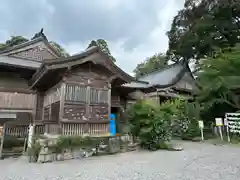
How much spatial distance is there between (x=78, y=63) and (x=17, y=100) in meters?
5.57

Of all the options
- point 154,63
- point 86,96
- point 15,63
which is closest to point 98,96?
point 86,96

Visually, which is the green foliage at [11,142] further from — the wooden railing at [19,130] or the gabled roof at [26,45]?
the gabled roof at [26,45]

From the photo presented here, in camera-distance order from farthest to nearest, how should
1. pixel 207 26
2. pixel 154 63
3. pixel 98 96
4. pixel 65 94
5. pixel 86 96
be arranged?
pixel 154 63 → pixel 207 26 → pixel 98 96 → pixel 86 96 → pixel 65 94

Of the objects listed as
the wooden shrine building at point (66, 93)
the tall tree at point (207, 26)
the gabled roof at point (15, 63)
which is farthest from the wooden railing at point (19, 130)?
the tall tree at point (207, 26)

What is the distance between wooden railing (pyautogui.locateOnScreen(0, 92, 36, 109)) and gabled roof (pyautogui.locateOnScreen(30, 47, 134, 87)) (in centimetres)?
221

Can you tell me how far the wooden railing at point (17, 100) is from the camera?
9944mm

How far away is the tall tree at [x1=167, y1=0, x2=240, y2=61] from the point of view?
1630 cm

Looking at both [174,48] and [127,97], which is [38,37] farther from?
[174,48]

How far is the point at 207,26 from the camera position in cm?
1633

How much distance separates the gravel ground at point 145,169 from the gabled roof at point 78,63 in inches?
148

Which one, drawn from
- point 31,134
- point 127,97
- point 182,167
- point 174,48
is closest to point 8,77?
point 31,134

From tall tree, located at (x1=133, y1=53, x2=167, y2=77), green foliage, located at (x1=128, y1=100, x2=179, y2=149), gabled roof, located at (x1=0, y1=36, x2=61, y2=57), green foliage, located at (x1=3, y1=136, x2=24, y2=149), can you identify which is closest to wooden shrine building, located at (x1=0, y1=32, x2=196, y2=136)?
green foliage, located at (x1=3, y1=136, x2=24, y2=149)

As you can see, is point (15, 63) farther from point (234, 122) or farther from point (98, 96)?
point (234, 122)

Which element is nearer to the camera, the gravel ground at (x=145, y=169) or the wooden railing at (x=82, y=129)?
the gravel ground at (x=145, y=169)
